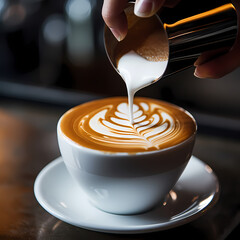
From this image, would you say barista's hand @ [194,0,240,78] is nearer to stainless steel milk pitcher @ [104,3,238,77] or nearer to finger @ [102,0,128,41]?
stainless steel milk pitcher @ [104,3,238,77]

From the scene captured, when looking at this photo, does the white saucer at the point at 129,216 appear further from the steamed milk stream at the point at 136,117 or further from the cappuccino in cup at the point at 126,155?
the steamed milk stream at the point at 136,117

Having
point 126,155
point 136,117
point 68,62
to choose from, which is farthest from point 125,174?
point 68,62

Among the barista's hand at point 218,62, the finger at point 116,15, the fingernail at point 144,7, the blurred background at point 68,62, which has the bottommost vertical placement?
the blurred background at point 68,62

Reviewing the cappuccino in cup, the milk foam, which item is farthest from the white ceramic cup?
the milk foam

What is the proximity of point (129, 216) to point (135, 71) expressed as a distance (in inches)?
10.7

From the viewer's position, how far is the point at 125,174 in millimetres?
744

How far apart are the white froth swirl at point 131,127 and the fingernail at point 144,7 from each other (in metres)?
0.22

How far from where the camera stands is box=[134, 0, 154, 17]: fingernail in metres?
0.69

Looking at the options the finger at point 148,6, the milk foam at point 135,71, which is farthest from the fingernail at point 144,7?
the milk foam at point 135,71

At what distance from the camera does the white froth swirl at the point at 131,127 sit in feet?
2.56

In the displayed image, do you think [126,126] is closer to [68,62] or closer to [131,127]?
[131,127]

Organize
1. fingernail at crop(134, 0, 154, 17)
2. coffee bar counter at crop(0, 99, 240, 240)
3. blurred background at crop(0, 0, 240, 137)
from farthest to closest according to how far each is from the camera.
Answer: blurred background at crop(0, 0, 240, 137) < coffee bar counter at crop(0, 99, 240, 240) < fingernail at crop(134, 0, 154, 17)

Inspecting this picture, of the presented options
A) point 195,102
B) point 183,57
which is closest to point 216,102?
point 195,102

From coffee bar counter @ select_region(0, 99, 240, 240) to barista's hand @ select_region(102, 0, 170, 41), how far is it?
363 mm
